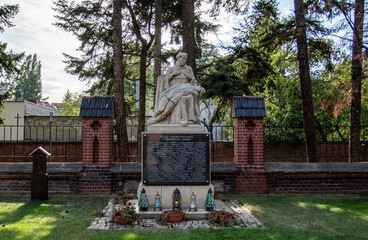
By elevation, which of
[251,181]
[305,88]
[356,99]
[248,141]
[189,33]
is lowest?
[251,181]

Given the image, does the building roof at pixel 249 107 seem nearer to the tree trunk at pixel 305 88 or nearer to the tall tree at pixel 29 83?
the tree trunk at pixel 305 88

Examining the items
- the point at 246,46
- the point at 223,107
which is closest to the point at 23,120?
the point at 223,107

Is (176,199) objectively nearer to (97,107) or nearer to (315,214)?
(315,214)

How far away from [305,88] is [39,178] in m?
7.67

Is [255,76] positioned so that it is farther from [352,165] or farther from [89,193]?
[89,193]

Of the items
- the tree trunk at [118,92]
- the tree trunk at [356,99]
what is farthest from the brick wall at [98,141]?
the tree trunk at [356,99]

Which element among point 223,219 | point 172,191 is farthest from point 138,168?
point 223,219

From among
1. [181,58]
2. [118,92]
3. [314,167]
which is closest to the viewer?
[181,58]

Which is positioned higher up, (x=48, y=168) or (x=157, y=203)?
(x=48, y=168)

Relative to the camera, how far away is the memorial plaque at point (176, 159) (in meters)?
6.33

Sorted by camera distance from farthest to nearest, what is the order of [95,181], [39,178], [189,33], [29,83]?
[29,83], [189,33], [95,181], [39,178]

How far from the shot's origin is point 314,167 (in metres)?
8.30

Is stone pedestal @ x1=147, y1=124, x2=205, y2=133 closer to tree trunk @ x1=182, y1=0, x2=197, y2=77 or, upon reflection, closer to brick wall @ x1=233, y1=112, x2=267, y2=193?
brick wall @ x1=233, y1=112, x2=267, y2=193

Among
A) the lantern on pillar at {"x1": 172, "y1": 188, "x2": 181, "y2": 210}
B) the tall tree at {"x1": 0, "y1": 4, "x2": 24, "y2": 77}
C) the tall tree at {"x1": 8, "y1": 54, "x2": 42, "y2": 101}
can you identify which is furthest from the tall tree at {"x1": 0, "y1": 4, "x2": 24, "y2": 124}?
the tall tree at {"x1": 8, "y1": 54, "x2": 42, "y2": 101}
